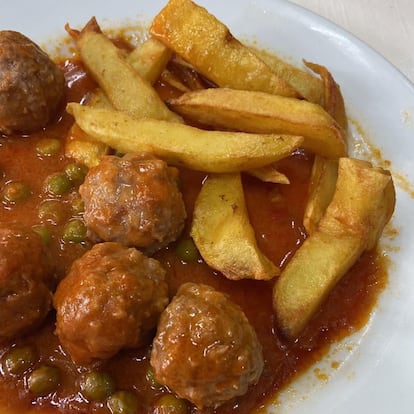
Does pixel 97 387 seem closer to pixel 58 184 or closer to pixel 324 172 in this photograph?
pixel 58 184

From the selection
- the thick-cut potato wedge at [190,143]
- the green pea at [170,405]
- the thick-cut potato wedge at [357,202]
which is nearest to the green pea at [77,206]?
the thick-cut potato wedge at [190,143]

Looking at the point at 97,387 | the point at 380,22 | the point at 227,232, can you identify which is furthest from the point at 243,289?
the point at 380,22

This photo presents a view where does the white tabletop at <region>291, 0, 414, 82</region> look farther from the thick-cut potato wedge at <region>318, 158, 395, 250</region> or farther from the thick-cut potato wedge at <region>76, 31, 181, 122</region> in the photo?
the thick-cut potato wedge at <region>76, 31, 181, 122</region>

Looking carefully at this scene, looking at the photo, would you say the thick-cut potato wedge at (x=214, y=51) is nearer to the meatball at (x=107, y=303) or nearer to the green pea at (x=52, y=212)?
the green pea at (x=52, y=212)

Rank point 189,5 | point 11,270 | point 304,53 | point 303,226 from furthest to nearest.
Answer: point 304,53, point 189,5, point 303,226, point 11,270

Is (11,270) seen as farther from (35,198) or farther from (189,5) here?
(189,5)

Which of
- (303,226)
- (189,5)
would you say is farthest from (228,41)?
(303,226)

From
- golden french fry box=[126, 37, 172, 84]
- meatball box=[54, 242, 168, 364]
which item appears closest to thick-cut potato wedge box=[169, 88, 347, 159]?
golden french fry box=[126, 37, 172, 84]
